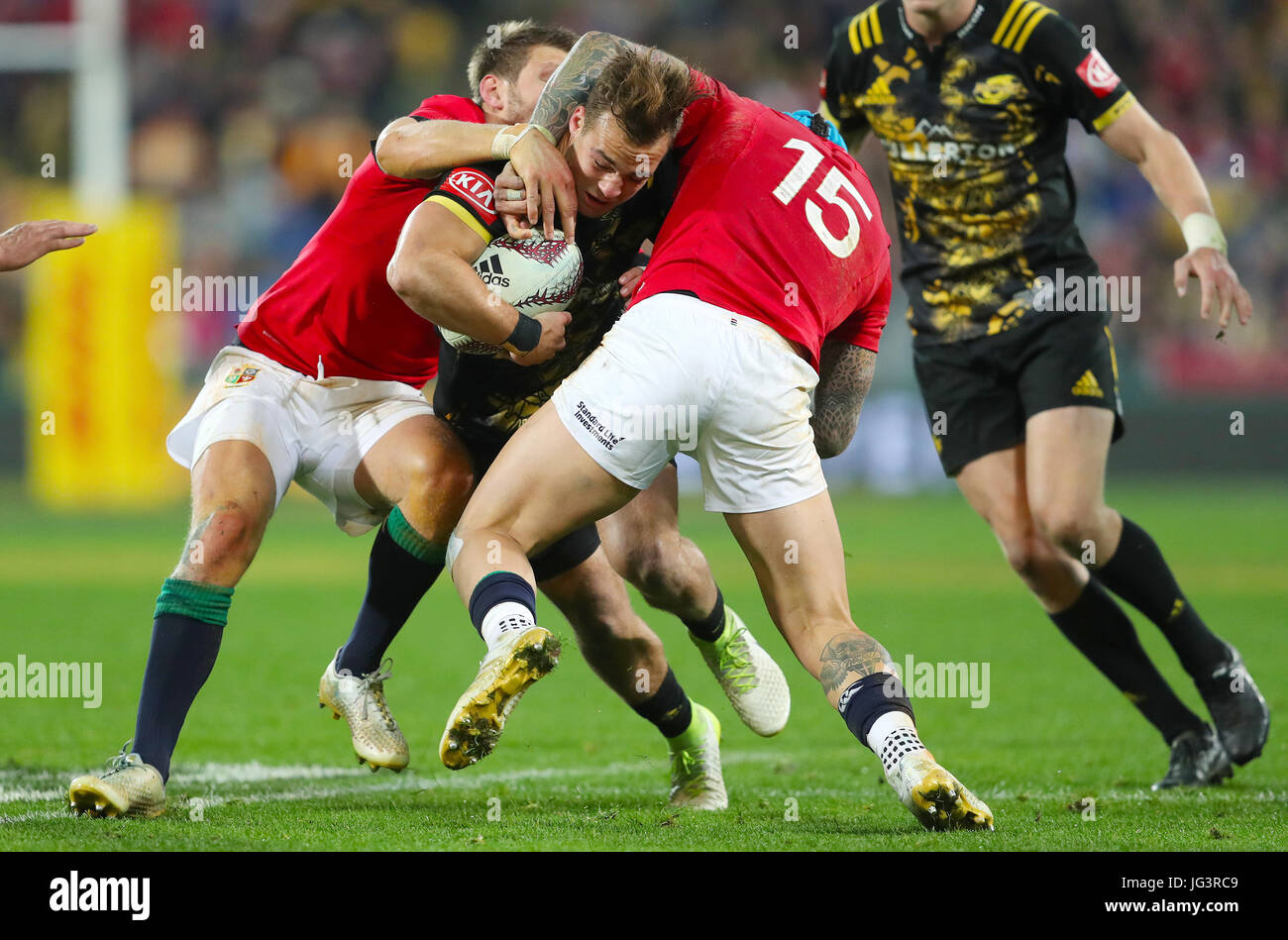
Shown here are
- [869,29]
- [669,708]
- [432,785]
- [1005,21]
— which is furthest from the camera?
[869,29]

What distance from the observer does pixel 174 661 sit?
4184mm

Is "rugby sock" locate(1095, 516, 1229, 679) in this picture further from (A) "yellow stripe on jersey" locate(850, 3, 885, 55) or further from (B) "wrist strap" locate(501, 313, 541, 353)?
(B) "wrist strap" locate(501, 313, 541, 353)

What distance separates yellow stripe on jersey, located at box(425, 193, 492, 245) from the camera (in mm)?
3949

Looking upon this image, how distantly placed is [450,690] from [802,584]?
3.46 metres

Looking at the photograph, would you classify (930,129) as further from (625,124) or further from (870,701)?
(870,701)

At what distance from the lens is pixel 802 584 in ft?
13.0

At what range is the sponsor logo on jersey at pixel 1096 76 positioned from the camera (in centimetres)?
510

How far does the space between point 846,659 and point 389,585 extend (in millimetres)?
1412

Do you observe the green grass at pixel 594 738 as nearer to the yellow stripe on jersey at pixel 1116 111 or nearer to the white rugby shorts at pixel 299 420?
the white rugby shorts at pixel 299 420

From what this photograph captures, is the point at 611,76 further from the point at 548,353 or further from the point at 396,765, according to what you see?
the point at 396,765

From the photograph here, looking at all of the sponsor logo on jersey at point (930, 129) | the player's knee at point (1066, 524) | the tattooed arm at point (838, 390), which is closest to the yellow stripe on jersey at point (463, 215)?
the tattooed arm at point (838, 390)

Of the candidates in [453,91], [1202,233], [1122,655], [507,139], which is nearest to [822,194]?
[507,139]

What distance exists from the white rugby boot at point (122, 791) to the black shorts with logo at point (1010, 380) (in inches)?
115
